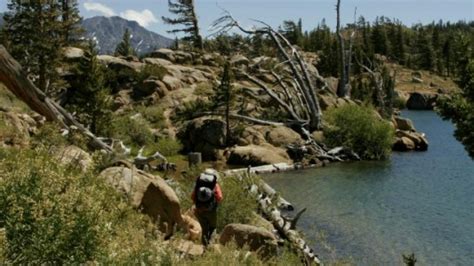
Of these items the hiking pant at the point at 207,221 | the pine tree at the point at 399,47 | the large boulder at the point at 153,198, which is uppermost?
the pine tree at the point at 399,47

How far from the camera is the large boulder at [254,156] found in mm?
37969

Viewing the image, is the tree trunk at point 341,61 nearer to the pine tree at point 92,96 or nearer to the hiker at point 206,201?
the pine tree at point 92,96

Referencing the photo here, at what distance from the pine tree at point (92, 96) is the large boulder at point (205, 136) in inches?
335

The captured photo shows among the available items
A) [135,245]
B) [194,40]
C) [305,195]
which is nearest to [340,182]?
[305,195]

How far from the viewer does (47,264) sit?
603 cm

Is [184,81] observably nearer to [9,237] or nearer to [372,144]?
[372,144]

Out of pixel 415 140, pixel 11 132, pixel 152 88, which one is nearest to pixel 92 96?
pixel 152 88

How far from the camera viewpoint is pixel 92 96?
3503cm

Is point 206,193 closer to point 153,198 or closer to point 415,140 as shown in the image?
point 153,198

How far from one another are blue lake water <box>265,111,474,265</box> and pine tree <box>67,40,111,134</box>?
1171 centimetres

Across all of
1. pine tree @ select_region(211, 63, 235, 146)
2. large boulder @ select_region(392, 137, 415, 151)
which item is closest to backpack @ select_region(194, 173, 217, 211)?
pine tree @ select_region(211, 63, 235, 146)

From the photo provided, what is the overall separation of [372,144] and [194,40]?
115 ft

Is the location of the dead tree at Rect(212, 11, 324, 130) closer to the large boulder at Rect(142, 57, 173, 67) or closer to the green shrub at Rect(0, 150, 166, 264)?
the large boulder at Rect(142, 57, 173, 67)

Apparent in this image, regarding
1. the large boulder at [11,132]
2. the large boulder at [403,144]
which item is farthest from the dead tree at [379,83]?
the large boulder at [11,132]
